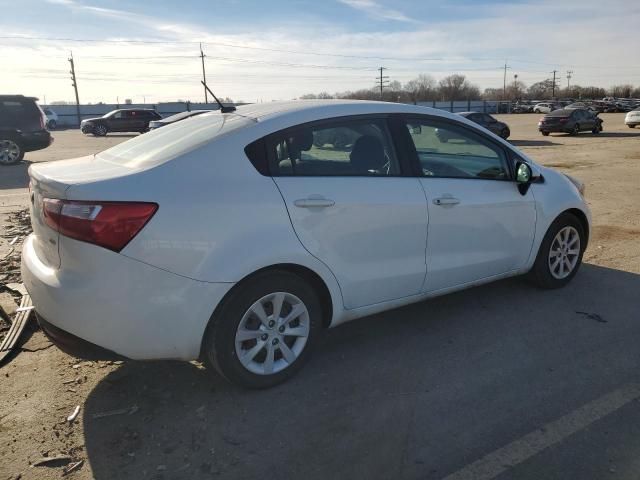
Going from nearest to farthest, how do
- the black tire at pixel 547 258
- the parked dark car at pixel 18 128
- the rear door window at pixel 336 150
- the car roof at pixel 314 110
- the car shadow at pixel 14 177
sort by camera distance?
1. the rear door window at pixel 336 150
2. the car roof at pixel 314 110
3. the black tire at pixel 547 258
4. the car shadow at pixel 14 177
5. the parked dark car at pixel 18 128

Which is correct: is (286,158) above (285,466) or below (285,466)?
above

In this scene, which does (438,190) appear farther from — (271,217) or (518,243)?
(271,217)

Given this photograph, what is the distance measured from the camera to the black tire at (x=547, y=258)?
475cm

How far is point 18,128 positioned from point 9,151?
0.71m

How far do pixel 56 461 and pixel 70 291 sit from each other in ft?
2.74

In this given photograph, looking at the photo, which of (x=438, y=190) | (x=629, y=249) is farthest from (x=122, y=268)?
(x=629, y=249)

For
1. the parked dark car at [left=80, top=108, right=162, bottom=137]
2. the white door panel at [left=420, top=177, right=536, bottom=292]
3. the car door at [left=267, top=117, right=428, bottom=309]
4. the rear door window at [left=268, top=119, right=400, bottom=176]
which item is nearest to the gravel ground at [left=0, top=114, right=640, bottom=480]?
the white door panel at [left=420, top=177, right=536, bottom=292]

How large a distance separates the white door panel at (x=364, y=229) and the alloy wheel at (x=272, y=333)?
0.34m

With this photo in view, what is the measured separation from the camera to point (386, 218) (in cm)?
356

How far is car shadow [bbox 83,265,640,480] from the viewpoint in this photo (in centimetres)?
268

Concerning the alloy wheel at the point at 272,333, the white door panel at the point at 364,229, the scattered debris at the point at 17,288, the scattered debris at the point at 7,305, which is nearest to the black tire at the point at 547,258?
the white door panel at the point at 364,229

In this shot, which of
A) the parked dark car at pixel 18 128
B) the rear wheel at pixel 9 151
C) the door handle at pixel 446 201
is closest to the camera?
the door handle at pixel 446 201

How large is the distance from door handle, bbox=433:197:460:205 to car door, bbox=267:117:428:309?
129 mm

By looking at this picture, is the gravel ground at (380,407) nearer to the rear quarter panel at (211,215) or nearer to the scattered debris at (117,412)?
the scattered debris at (117,412)
